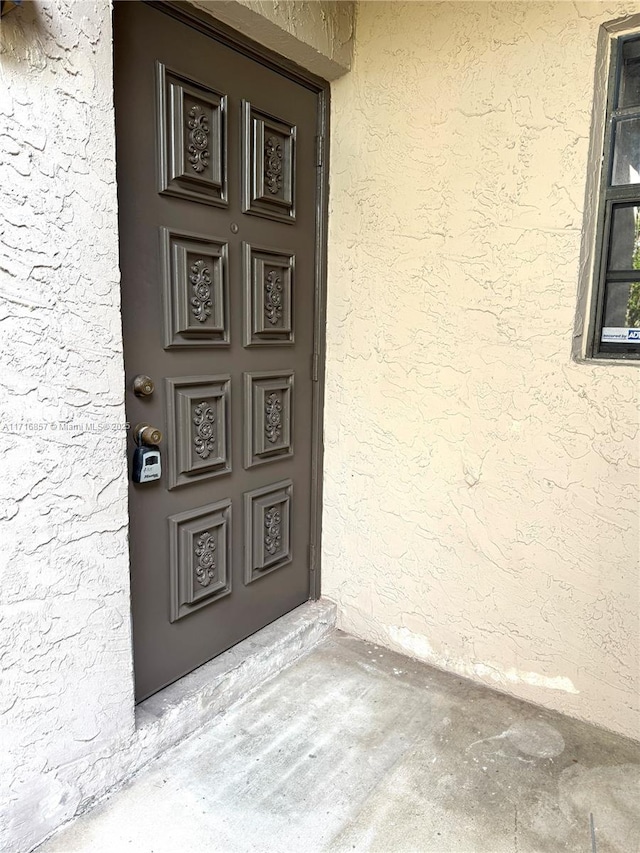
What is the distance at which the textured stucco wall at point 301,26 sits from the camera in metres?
1.78

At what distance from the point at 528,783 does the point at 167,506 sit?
1.43m

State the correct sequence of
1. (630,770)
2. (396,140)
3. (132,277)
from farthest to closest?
1. (396,140)
2. (630,770)
3. (132,277)

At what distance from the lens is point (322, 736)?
1.91 metres

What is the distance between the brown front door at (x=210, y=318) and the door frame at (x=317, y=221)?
26 millimetres

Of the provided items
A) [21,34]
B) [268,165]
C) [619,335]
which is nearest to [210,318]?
[268,165]

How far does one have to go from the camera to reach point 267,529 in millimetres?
2295

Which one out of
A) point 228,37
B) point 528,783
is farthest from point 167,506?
point 228,37

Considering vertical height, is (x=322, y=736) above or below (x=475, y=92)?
below

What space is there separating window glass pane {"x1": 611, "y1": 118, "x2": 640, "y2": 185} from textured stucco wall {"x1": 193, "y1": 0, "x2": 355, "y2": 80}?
3.51ft

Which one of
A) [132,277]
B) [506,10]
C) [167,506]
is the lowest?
[167,506]

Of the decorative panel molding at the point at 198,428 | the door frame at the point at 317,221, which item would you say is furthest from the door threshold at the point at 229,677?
the decorative panel molding at the point at 198,428

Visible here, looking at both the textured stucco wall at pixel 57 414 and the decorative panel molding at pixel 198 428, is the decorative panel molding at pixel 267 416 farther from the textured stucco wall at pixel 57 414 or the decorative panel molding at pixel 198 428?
the textured stucco wall at pixel 57 414

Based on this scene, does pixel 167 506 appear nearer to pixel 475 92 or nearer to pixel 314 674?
pixel 314 674

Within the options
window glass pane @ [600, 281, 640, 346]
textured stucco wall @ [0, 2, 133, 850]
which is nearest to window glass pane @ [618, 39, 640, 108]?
window glass pane @ [600, 281, 640, 346]
